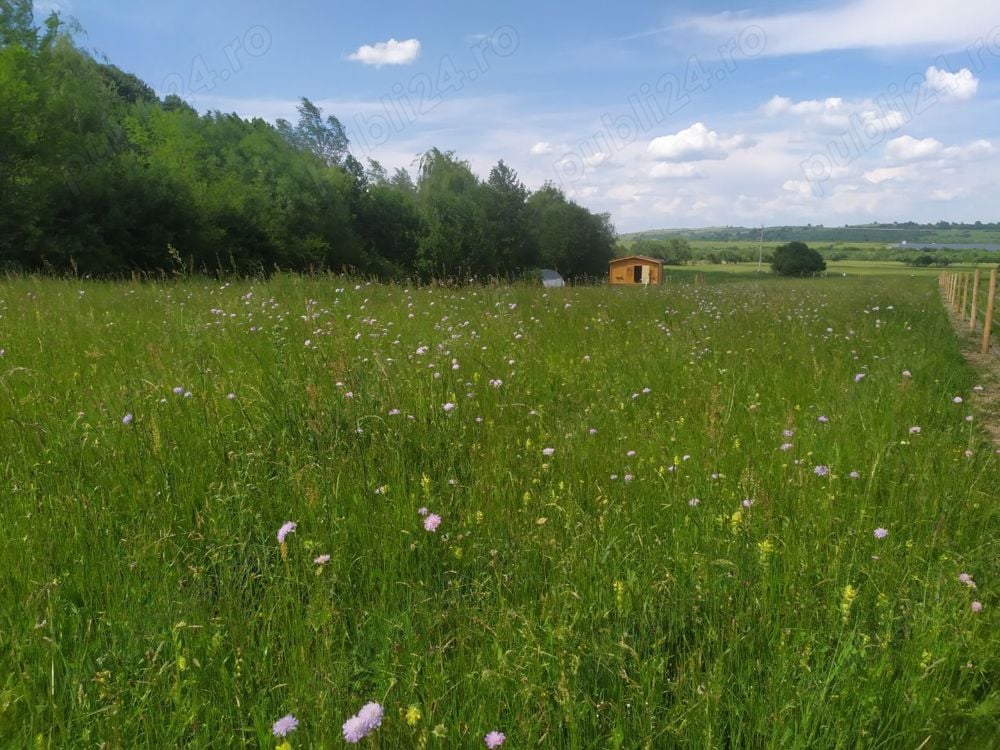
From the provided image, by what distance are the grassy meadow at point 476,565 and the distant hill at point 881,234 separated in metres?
113

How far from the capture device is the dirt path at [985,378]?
4668 mm

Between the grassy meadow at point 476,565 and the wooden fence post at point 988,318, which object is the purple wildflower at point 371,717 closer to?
the grassy meadow at point 476,565

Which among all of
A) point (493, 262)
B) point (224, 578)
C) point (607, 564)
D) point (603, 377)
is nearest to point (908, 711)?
→ point (607, 564)

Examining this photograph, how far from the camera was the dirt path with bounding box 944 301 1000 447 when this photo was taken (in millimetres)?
4668

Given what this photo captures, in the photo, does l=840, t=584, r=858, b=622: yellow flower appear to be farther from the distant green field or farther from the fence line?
the distant green field

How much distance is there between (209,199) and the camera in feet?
88.2

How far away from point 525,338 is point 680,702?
4.18 metres

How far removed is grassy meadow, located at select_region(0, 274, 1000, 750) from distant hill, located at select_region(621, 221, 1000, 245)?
113 meters

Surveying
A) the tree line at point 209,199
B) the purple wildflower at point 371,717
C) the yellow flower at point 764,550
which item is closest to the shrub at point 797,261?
the tree line at point 209,199

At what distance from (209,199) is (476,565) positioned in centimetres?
2913

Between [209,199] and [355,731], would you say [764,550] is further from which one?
[209,199]

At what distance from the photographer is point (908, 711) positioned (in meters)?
1.56

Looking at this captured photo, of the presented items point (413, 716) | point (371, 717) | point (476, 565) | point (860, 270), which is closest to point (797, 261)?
point (860, 270)

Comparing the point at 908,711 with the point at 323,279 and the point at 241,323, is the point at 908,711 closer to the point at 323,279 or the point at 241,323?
the point at 241,323
